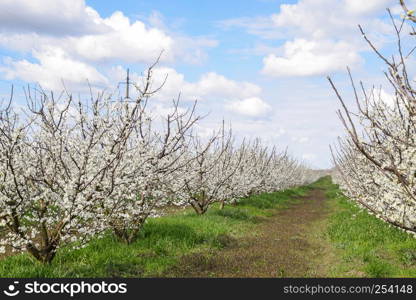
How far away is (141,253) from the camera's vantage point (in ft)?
38.6

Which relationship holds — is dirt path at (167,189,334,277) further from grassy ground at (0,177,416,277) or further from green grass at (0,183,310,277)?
green grass at (0,183,310,277)

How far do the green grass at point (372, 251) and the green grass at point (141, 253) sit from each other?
4.00 metres

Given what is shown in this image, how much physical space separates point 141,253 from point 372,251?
6923 millimetres

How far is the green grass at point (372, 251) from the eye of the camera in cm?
1027

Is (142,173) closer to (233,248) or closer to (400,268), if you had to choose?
(233,248)

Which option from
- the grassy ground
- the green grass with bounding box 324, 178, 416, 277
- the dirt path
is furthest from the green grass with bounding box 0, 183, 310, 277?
the green grass with bounding box 324, 178, 416, 277

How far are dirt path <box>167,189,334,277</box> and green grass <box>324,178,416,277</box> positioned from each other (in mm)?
683

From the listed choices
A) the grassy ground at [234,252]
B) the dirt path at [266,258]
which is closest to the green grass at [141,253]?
Result: the grassy ground at [234,252]

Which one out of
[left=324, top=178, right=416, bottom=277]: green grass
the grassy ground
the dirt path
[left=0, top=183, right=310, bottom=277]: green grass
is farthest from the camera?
the dirt path

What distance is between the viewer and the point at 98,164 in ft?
32.8

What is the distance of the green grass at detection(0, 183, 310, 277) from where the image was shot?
9.50 meters

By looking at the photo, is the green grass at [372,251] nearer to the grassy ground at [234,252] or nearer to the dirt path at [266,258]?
the grassy ground at [234,252]

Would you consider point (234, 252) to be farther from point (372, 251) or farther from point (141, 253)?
point (372, 251)

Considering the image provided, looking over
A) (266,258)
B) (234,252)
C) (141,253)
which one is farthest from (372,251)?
(141,253)
